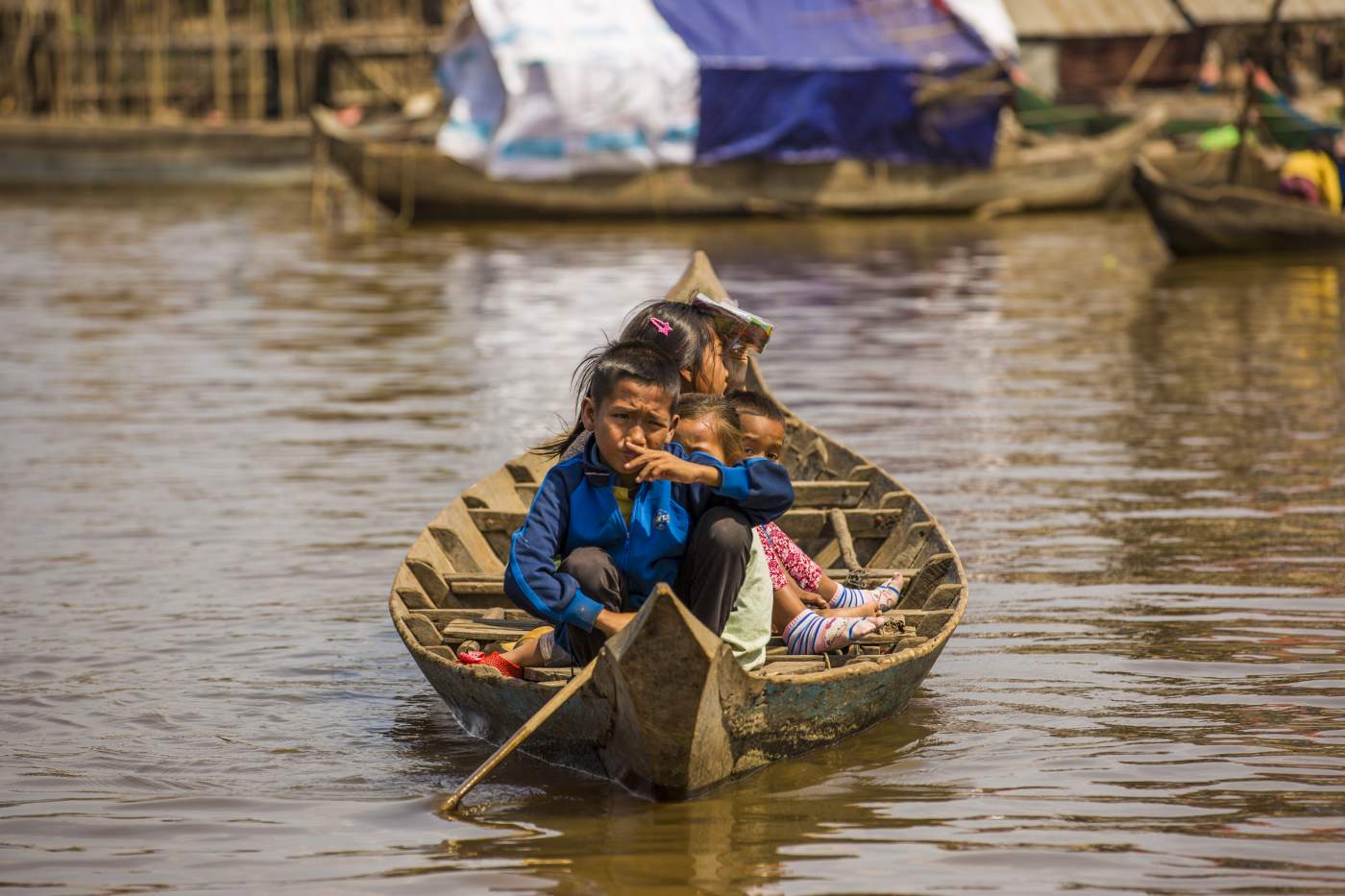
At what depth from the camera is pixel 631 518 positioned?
491cm

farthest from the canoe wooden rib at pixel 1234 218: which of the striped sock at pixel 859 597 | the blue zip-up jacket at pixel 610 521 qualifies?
the blue zip-up jacket at pixel 610 521

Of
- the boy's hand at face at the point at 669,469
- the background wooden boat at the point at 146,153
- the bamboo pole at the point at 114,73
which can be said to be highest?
the boy's hand at face at the point at 669,469

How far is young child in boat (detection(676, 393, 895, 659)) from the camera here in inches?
199

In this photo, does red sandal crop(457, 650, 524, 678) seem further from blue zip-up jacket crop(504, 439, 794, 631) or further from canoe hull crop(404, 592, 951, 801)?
blue zip-up jacket crop(504, 439, 794, 631)

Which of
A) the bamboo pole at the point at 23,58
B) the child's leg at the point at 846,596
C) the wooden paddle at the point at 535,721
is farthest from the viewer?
the bamboo pole at the point at 23,58

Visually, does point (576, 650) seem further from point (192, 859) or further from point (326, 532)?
point (326, 532)

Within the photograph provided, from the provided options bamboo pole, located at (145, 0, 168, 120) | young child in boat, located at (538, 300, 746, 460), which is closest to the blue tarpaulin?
bamboo pole, located at (145, 0, 168, 120)

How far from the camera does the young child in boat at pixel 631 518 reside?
475 centimetres

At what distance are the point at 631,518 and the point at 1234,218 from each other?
45.0ft

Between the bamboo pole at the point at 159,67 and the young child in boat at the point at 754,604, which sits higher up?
the young child in boat at the point at 754,604

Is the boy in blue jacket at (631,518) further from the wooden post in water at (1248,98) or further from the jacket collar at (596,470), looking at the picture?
the wooden post in water at (1248,98)

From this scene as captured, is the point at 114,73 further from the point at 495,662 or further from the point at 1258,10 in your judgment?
the point at 495,662

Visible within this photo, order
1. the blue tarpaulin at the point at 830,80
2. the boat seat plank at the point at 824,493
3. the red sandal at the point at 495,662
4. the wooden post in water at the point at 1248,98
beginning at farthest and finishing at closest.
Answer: the blue tarpaulin at the point at 830,80, the wooden post in water at the point at 1248,98, the boat seat plank at the point at 824,493, the red sandal at the point at 495,662

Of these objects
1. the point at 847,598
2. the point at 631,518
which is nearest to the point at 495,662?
the point at 631,518
